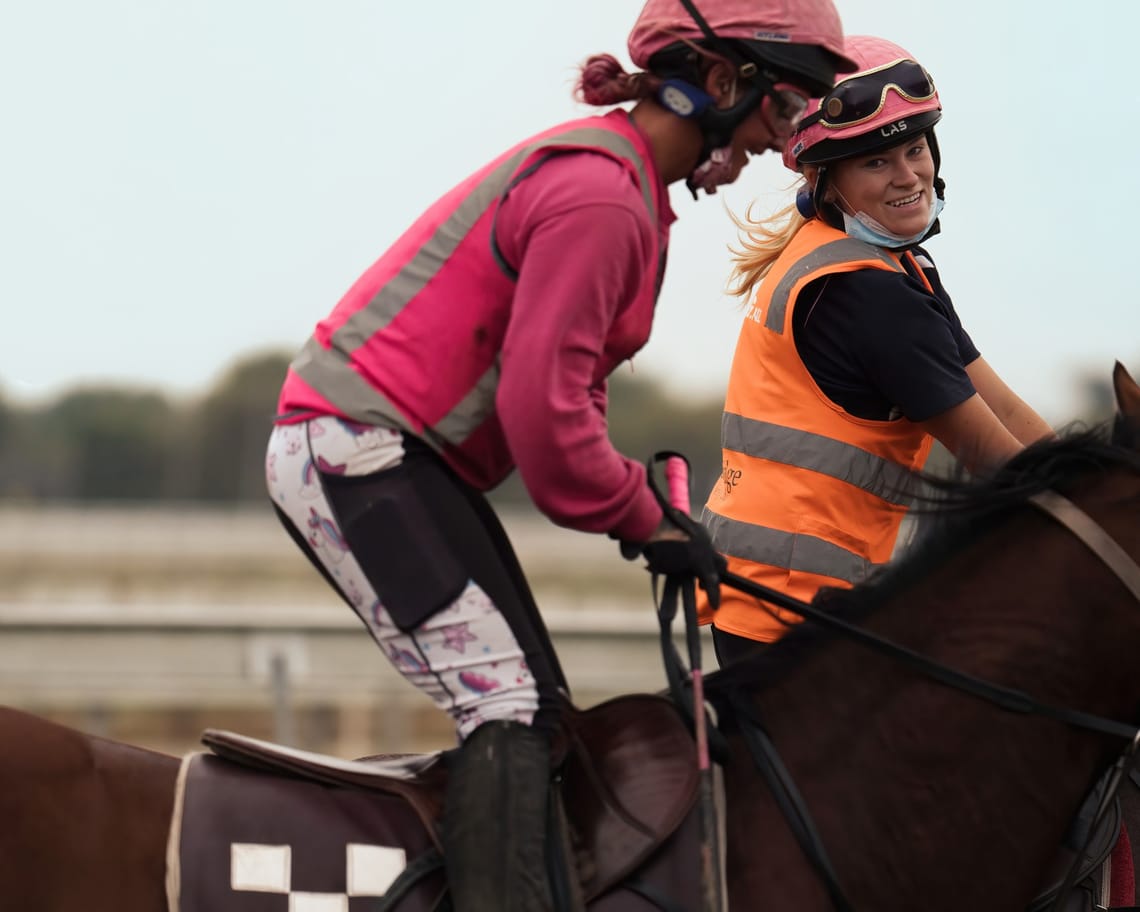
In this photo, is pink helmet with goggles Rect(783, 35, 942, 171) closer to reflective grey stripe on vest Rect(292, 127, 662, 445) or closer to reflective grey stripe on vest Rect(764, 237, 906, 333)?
reflective grey stripe on vest Rect(764, 237, 906, 333)

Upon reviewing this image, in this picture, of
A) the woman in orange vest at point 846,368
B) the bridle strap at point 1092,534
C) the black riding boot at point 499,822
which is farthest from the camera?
the woman in orange vest at point 846,368

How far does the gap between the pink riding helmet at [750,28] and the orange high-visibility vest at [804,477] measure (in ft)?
2.27

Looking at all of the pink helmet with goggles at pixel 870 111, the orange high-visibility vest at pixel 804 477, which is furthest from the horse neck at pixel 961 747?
the pink helmet with goggles at pixel 870 111

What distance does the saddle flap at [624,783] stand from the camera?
8.82ft

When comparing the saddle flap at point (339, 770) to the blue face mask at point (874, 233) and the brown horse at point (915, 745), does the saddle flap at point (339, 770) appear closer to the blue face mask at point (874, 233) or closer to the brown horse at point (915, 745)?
the brown horse at point (915, 745)

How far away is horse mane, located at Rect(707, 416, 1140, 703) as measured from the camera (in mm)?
2938

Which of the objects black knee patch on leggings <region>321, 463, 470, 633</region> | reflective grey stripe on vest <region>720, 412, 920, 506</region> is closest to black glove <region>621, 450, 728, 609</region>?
black knee patch on leggings <region>321, 463, 470, 633</region>

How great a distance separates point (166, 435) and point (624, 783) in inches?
1949

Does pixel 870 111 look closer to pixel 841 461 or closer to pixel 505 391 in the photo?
pixel 841 461

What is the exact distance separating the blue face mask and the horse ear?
2.37 feet

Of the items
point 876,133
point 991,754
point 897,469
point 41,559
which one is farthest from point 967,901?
point 41,559

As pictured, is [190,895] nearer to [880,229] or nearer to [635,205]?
[635,205]

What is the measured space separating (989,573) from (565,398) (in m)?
0.89

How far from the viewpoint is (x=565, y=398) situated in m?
2.61
